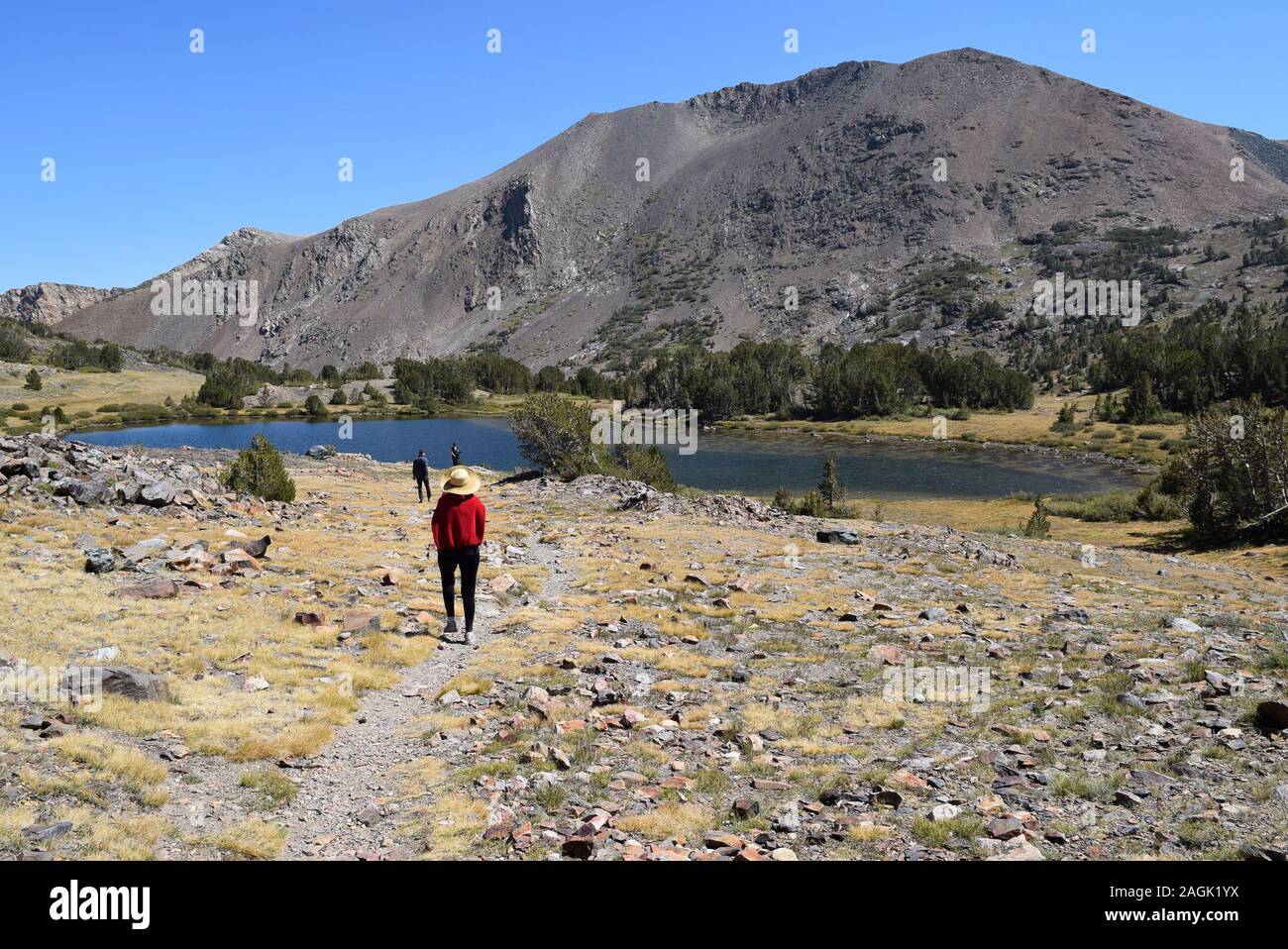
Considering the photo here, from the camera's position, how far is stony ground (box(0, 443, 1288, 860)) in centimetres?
803

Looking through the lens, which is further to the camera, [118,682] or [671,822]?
[118,682]

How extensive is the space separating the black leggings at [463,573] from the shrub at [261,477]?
885 inches

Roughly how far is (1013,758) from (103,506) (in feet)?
93.8

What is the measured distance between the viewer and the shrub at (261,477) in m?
35.2

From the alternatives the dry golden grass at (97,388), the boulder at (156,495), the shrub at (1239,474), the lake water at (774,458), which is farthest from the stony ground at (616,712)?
the dry golden grass at (97,388)

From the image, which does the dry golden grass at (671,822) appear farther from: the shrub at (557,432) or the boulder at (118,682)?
the shrub at (557,432)

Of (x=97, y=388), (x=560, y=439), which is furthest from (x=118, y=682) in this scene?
(x=97, y=388)

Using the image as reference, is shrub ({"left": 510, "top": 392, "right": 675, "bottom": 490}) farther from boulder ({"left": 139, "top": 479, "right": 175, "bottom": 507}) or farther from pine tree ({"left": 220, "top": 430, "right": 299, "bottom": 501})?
boulder ({"left": 139, "top": 479, "right": 175, "bottom": 507})

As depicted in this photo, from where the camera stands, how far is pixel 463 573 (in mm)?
16016

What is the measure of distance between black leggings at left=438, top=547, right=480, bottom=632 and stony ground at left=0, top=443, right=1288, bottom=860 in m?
0.73

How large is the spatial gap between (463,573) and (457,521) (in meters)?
1.61

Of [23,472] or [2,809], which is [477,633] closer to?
[2,809]

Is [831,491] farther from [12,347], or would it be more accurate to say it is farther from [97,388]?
[12,347]
